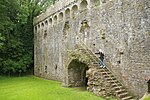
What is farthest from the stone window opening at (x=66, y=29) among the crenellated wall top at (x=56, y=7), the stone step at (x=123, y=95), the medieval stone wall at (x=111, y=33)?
the stone step at (x=123, y=95)

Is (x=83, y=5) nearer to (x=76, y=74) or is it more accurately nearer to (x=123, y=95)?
(x=76, y=74)

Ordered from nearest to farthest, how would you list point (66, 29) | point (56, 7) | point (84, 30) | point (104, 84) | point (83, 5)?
point (104, 84)
point (84, 30)
point (83, 5)
point (66, 29)
point (56, 7)

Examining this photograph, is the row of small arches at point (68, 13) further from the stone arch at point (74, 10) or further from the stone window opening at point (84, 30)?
the stone window opening at point (84, 30)

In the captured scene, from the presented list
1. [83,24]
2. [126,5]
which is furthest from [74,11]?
[126,5]

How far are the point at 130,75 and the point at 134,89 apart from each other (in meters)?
0.89

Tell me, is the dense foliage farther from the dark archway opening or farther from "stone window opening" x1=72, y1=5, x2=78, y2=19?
the dark archway opening

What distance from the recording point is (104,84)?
1584 centimetres

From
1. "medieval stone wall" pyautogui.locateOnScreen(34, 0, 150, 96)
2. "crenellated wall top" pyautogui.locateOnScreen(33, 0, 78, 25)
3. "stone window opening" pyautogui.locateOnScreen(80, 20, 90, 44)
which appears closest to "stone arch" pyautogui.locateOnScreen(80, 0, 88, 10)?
"medieval stone wall" pyautogui.locateOnScreen(34, 0, 150, 96)

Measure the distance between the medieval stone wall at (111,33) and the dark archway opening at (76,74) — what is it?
198cm

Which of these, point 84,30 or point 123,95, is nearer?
point 123,95

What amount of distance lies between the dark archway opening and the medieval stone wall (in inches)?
78.0

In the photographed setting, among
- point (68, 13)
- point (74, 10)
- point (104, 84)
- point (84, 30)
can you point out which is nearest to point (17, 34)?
point (68, 13)

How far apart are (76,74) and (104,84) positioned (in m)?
5.19

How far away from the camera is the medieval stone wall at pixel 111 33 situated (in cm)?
1460
